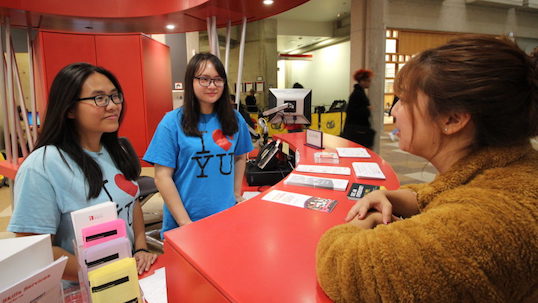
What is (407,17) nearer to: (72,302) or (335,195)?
(335,195)

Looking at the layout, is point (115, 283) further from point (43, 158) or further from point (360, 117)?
point (360, 117)

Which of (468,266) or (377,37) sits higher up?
(377,37)

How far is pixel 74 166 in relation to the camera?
1.20 meters

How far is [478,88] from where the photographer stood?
0.61 meters

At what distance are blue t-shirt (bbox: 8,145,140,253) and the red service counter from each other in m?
0.44

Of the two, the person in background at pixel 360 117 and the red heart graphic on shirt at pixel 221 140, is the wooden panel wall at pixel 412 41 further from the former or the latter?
the red heart graphic on shirt at pixel 221 140

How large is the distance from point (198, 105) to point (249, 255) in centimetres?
109

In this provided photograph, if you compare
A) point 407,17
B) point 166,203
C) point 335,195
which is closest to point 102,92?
point 166,203

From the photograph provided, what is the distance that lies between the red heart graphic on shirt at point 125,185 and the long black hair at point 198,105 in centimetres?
39

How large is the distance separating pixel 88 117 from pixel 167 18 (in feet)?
4.38

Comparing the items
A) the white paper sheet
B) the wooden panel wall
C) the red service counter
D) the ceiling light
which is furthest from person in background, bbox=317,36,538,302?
the ceiling light

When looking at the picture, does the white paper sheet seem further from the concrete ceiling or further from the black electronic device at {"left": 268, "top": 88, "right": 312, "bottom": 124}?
the concrete ceiling

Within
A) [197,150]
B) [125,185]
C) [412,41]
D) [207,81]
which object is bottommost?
[125,185]

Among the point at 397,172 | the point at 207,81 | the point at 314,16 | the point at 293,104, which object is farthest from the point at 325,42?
the point at 207,81
